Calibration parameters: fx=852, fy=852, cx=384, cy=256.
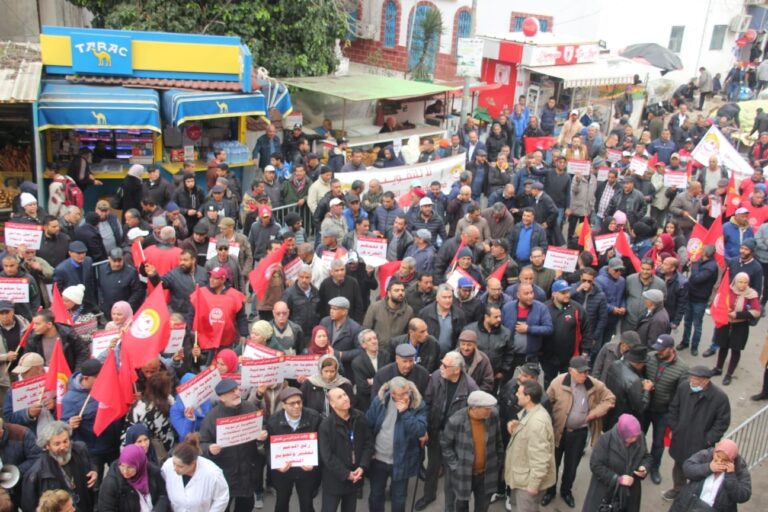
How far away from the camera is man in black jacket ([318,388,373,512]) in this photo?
7043 millimetres

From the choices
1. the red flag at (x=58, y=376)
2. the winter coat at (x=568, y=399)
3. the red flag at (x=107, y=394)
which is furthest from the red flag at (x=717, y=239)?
the red flag at (x=58, y=376)

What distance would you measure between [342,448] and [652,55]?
23513 millimetres

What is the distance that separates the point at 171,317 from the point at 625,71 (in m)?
19.5

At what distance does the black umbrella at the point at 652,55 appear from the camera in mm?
27141

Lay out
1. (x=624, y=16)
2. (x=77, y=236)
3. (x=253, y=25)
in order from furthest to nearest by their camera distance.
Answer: (x=624, y=16), (x=253, y=25), (x=77, y=236)

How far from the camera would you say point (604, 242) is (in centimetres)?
1151

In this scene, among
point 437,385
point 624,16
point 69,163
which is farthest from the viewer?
point 624,16

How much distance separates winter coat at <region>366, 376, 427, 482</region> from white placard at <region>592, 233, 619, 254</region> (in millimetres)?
4983

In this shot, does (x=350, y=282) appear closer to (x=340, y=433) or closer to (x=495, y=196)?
(x=340, y=433)

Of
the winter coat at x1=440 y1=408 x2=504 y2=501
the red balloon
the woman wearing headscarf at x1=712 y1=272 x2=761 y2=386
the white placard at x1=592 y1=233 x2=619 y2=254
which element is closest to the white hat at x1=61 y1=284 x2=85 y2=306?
the winter coat at x1=440 y1=408 x2=504 y2=501

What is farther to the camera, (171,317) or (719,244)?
(719,244)

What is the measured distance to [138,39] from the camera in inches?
615

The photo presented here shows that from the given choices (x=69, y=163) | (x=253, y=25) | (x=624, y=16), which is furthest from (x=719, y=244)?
(x=624, y=16)

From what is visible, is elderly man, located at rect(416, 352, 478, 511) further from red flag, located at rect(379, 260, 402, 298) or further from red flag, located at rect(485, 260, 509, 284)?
red flag, located at rect(379, 260, 402, 298)
